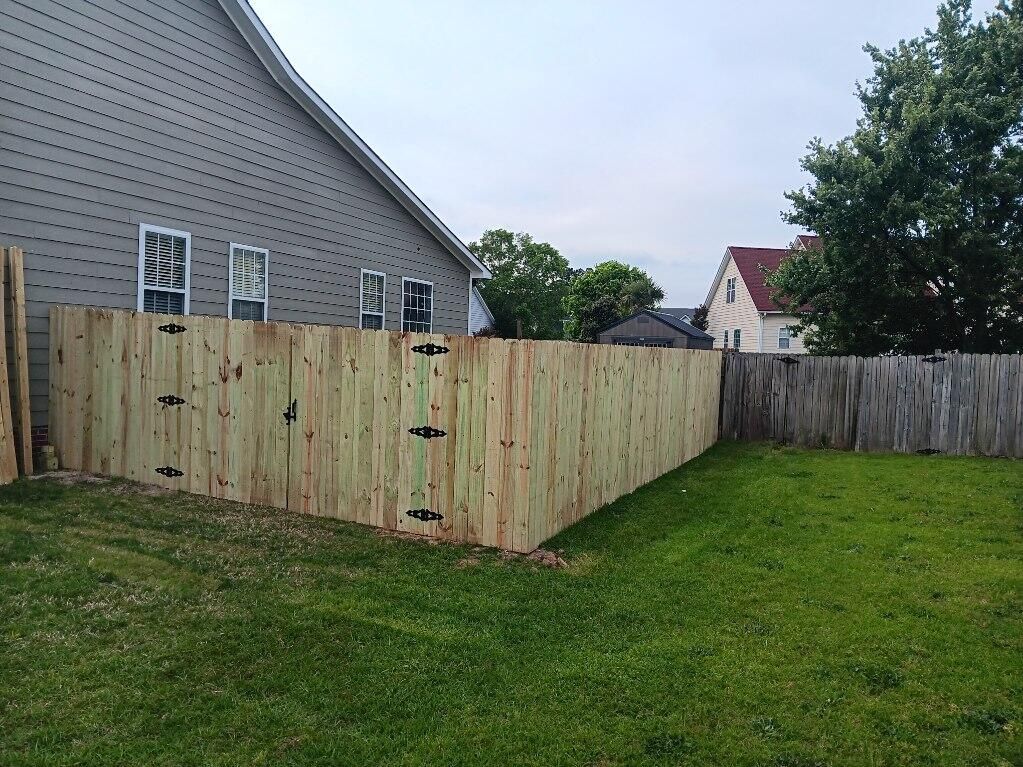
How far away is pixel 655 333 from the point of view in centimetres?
2723

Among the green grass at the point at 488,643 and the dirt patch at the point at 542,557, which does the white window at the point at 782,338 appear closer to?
the green grass at the point at 488,643

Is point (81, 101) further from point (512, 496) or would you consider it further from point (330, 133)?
point (512, 496)

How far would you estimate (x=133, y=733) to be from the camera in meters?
2.99

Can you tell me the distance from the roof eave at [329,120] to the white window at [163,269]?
9.91ft

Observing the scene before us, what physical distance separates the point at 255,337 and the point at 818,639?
17.4 feet

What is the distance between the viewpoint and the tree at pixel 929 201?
14031mm

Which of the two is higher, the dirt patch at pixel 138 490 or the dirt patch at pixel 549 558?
the dirt patch at pixel 138 490

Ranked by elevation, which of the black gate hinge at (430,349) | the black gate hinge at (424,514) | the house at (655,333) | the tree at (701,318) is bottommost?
the black gate hinge at (424,514)

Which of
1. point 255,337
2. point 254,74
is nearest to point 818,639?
point 255,337

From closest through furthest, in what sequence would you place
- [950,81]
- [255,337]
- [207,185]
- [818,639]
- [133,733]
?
[133,733]
[818,639]
[255,337]
[207,185]
[950,81]

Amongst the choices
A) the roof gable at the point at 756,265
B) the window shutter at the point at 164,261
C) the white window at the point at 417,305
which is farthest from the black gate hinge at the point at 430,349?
the roof gable at the point at 756,265

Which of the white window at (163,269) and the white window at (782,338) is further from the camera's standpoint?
the white window at (782,338)

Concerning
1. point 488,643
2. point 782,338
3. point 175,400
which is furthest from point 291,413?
point 782,338

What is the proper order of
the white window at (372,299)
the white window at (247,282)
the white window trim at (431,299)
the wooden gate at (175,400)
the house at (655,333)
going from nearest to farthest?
A: the wooden gate at (175,400), the white window at (247,282), the white window at (372,299), the white window trim at (431,299), the house at (655,333)
